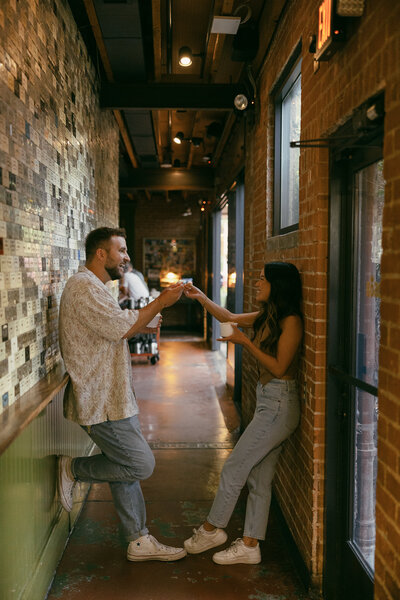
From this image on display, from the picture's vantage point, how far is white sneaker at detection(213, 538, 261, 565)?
2.87 m

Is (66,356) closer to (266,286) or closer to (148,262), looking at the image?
(266,286)

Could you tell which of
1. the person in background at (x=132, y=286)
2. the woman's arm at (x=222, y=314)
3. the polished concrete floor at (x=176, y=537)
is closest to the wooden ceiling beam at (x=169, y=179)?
the person in background at (x=132, y=286)

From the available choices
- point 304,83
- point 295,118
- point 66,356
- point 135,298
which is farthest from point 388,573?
point 135,298

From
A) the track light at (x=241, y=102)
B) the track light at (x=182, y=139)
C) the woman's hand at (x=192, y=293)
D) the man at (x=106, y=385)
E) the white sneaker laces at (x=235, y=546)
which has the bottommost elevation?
the white sneaker laces at (x=235, y=546)

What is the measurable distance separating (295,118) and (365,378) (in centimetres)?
199

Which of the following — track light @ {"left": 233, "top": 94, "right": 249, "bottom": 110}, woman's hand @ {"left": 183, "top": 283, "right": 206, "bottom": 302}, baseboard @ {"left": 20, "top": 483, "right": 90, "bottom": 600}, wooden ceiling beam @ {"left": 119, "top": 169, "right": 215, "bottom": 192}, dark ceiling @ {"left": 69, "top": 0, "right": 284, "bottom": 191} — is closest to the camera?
baseboard @ {"left": 20, "top": 483, "right": 90, "bottom": 600}

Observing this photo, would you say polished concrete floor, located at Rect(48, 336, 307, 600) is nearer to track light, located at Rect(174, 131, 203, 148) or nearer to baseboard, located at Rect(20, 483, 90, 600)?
baseboard, located at Rect(20, 483, 90, 600)

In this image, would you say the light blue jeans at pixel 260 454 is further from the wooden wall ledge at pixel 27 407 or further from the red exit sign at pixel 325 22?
the red exit sign at pixel 325 22

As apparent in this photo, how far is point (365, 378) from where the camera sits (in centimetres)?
224

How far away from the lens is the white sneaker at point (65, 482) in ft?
9.27

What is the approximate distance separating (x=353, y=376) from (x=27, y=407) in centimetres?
148

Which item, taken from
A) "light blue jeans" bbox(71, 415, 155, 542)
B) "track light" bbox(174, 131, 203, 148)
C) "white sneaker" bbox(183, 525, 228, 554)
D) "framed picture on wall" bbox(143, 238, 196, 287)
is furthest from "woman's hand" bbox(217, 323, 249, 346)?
"framed picture on wall" bbox(143, 238, 196, 287)

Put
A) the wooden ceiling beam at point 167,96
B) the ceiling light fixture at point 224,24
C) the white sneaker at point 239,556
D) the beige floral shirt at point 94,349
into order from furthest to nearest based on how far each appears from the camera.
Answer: the wooden ceiling beam at point 167,96, the ceiling light fixture at point 224,24, the white sneaker at point 239,556, the beige floral shirt at point 94,349

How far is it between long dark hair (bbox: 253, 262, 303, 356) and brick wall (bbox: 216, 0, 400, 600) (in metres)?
0.07
